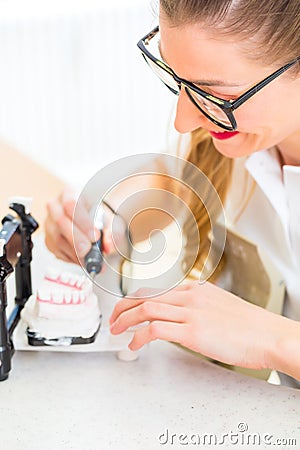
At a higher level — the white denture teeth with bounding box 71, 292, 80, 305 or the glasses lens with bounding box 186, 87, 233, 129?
the glasses lens with bounding box 186, 87, 233, 129

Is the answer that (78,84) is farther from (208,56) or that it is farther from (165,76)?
(208,56)

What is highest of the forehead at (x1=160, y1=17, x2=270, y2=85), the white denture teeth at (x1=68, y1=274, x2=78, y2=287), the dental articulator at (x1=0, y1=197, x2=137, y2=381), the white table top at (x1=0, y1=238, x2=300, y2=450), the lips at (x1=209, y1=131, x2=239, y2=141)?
the forehead at (x1=160, y1=17, x2=270, y2=85)

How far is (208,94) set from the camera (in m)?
1.15

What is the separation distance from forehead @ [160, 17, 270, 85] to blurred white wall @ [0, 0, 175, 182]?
275 centimetres

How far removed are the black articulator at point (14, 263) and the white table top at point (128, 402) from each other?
0.05 m

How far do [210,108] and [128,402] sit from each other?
43 centimetres

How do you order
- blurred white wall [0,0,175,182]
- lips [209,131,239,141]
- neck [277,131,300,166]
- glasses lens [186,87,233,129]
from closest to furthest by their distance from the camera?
1. glasses lens [186,87,233,129]
2. lips [209,131,239,141]
3. neck [277,131,300,166]
4. blurred white wall [0,0,175,182]

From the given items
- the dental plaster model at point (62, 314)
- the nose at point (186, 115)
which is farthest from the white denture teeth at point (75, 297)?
the nose at point (186, 115)

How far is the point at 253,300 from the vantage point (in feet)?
4.93

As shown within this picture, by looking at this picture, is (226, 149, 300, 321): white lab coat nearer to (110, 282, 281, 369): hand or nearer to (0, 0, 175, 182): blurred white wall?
(110, 282, 281, 369): hand

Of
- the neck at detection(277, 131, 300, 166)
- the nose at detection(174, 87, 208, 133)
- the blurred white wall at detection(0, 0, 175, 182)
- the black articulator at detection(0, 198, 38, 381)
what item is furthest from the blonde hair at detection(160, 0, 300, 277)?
the blurred white wall at detection(0, 0, 175, 182)

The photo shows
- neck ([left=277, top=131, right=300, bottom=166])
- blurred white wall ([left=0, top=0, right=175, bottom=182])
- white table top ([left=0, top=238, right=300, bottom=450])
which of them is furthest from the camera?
blurred white wall ([left=0, top=0, right=175, bottom=182])

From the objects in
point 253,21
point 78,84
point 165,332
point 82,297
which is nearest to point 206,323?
point 165,332

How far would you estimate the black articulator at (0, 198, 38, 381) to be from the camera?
3.73 feet
